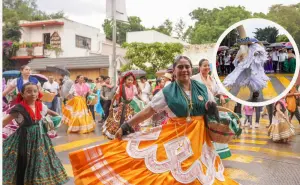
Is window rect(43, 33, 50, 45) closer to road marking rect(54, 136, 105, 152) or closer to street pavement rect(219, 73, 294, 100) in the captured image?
road marking rect(54, 136, 105, 152)

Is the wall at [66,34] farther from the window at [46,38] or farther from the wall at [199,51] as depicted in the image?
the wall at [199,51]

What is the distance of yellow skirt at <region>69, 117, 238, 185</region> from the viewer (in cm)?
332

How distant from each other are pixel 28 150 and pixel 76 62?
26.3m

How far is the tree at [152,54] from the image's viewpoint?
969 inches

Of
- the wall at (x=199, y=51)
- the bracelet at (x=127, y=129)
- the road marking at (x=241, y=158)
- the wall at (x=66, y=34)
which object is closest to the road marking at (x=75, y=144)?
the road marking at (x=241, y=158)

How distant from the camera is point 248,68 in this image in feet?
15.1

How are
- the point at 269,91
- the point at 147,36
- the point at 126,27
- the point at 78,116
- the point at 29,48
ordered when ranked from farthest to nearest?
the point at 126,27 < the point at 147,36 < the point at 29,48 < the point at 78,116 < the point at 269,91

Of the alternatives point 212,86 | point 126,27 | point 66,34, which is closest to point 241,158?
point 212,86

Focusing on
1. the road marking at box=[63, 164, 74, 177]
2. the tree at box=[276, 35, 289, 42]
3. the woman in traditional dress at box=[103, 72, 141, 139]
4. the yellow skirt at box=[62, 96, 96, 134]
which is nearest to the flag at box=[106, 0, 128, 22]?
the yellow skirt at box=[62, 96, 96, 134]

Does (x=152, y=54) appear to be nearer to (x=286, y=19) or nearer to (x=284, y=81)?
(x=286, y=19)

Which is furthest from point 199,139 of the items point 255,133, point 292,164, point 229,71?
point 255,133

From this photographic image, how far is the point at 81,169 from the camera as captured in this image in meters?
3.67

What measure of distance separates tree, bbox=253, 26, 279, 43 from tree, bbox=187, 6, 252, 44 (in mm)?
17340

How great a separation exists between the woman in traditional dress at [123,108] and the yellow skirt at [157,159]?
3.13 meters
